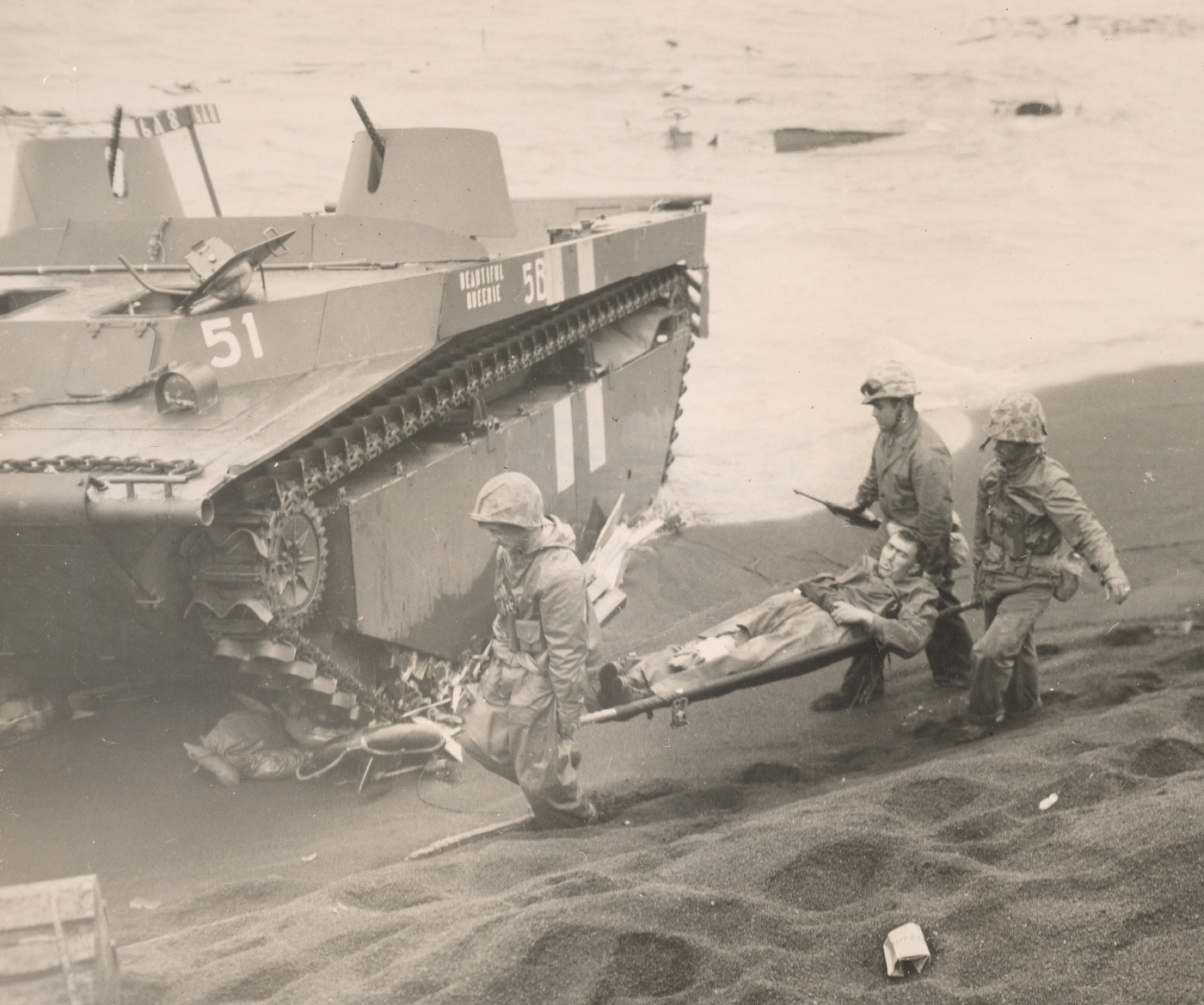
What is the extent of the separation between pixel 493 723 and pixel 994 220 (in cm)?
1458

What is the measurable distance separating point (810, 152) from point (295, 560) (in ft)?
50.4

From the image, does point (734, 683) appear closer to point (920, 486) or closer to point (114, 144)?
point (920, 486)

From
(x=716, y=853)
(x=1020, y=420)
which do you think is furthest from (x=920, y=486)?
(x=716, y=853)

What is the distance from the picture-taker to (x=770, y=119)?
Result: 1905cm

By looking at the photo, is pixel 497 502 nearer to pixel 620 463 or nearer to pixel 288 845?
pixel 288 845

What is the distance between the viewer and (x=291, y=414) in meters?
5.06

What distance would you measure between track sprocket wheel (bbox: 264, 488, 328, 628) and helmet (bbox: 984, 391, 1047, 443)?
2.75 metres

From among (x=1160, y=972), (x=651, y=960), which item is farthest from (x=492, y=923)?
(x=1160, y=972)

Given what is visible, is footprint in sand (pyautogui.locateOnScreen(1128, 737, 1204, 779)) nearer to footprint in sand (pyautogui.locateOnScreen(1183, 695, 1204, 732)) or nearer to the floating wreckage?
footprint in sand (pyautogui.locateOnScreen(1183, 695, 1204, 732))

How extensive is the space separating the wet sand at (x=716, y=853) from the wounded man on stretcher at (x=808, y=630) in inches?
16.9

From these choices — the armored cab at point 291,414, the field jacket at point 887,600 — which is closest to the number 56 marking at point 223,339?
the armored cab at point 291,414

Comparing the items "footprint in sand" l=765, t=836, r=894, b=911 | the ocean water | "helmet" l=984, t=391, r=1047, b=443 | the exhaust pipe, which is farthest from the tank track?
the ocean water

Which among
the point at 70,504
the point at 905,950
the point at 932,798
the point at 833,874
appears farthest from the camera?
the point at 932,798

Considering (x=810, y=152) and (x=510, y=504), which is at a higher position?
(x=810, y=152)
